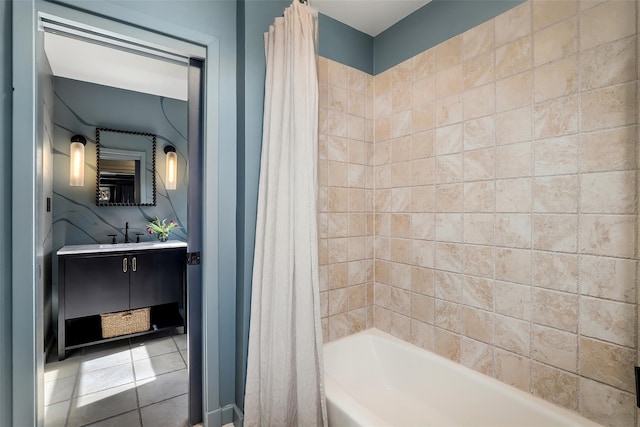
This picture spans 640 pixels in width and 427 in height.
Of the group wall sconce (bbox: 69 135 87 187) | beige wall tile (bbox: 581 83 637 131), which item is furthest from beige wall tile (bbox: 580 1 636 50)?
wall sconce (bbox: 69 135 87 187)

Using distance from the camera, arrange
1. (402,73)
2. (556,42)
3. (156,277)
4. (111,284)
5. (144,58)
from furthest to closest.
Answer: (156,277) → (111,284) → (144,58) → (402,73) → (556,42)

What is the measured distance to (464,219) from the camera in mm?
1602

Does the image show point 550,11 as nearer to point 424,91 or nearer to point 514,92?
point 514,92

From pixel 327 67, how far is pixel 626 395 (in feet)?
6.77

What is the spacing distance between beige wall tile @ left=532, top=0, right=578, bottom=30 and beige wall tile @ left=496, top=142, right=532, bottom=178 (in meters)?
0.51

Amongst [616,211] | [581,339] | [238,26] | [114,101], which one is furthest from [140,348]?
[616,211]

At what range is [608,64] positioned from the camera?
1.13 metres

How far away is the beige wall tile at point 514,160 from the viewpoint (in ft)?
4.44

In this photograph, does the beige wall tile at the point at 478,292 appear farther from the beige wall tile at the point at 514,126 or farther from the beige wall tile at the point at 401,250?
the beige wall tile at the point at 514,126

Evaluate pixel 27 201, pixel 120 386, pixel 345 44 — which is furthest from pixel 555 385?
pixel 120 386

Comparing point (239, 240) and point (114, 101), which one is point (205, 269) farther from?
point (114, 101)

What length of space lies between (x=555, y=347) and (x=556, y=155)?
80 centimetres

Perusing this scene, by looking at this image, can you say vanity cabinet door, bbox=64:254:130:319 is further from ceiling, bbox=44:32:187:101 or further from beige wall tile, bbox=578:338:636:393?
beige wall tile, bbox=578:338:636:393

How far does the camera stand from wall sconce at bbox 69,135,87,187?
2.81 meters
